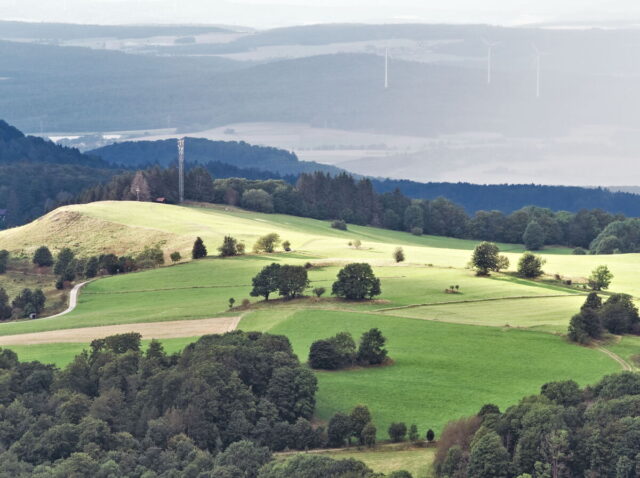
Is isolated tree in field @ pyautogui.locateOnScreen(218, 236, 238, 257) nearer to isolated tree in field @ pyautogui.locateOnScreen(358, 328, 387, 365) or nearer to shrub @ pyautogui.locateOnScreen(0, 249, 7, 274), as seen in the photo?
shrub @ pyautogui.locateOnScreen(0, 249, 7, 274)

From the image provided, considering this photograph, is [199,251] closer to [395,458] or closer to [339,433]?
[339,433]

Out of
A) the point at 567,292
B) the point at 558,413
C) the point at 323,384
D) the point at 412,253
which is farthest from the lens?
the point at 412,253

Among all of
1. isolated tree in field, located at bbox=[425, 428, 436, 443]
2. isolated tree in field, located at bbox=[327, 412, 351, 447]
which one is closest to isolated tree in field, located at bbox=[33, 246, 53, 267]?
isolated tree in field, located at bbox=[327, 412, 351, 447]

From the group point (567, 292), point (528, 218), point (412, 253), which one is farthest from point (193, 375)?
point (528, 218)

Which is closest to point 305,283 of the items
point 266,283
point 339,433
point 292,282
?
point 292,282

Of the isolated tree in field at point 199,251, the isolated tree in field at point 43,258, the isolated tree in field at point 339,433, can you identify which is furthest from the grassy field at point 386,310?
the isolated tree in field at point 43,258

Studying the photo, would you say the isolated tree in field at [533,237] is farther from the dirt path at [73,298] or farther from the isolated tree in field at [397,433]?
the isolated tree in field at [397,433]

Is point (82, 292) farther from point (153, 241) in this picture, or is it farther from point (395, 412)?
point (395, 412)
